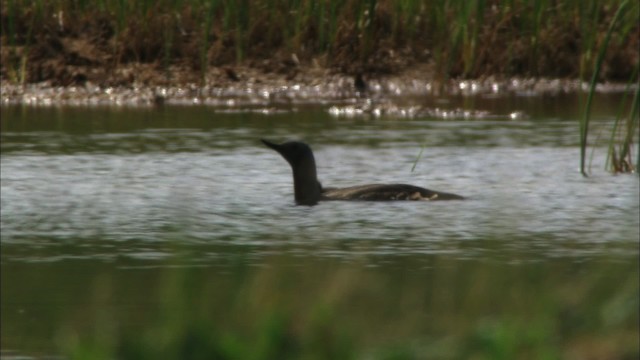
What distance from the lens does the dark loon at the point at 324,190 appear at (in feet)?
31.2

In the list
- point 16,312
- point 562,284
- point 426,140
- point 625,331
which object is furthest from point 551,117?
point 625,331

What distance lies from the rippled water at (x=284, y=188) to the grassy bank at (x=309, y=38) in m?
2.35

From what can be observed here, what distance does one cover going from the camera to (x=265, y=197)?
9961 millimetres

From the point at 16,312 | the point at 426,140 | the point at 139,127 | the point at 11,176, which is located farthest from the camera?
the point at 139,127

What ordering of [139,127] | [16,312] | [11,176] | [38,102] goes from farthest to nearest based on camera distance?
[38,102] < [139,127] < [11,176] < [16,312]

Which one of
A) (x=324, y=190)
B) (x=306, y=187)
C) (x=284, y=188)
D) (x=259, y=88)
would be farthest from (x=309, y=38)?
(x=306, y=187)

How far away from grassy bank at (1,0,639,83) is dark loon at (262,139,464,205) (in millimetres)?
6032

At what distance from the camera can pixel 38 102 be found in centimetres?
1534

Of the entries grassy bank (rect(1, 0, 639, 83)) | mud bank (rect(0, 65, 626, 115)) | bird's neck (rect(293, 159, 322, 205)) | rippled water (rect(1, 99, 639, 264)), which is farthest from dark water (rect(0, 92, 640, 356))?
grassy bank (rect(1, 0, 639, 83))

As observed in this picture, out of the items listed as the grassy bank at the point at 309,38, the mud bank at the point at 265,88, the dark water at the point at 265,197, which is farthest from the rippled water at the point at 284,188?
the grassy bank at the point at 309,38

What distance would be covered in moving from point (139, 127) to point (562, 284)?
6.71 m

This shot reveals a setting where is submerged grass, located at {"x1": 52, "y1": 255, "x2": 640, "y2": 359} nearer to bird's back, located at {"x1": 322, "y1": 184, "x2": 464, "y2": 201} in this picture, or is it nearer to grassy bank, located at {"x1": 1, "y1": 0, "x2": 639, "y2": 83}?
bird's back, located at {"x1": 322, "y1": 184, "x2": 464, "y2": 201}

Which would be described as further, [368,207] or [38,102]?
[38,102]

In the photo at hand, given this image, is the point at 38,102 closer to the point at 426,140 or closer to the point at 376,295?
the point at 426,140
